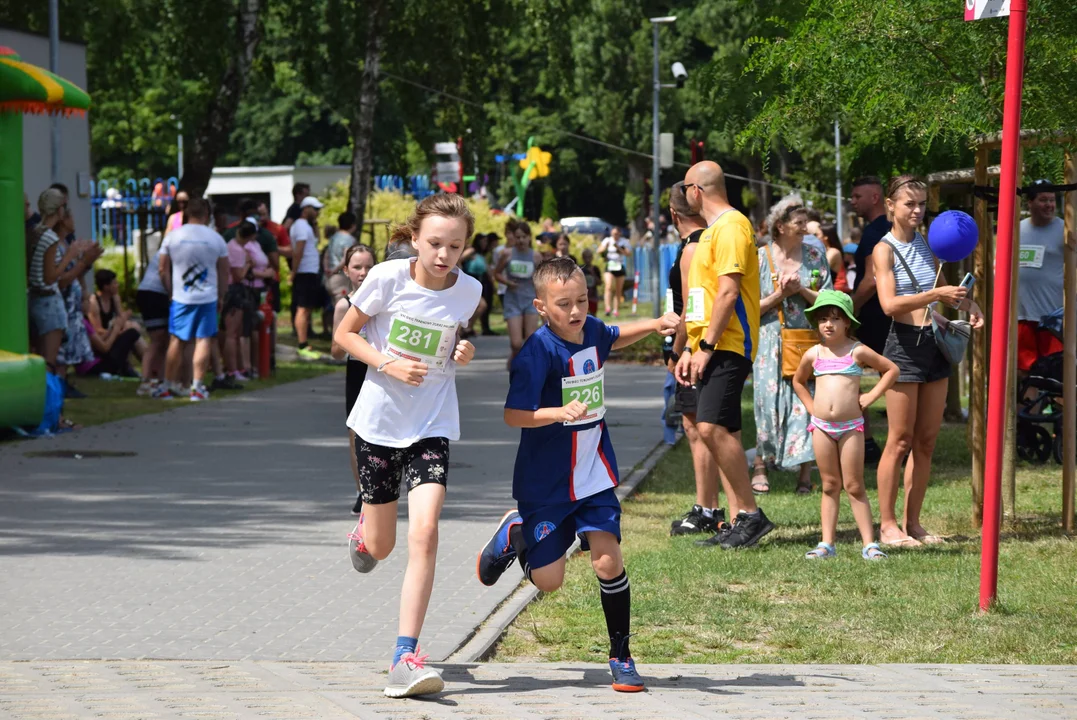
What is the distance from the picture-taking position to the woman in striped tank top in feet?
26.8

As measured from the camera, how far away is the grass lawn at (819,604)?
610cm

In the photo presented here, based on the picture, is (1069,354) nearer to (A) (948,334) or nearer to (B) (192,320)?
(A) (948,334)

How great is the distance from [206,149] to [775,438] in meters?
14.3

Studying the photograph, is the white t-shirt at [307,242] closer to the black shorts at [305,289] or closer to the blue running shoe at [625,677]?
the black shorts at [305,289]

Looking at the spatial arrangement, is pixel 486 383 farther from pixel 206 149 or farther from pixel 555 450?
pixel 555 450

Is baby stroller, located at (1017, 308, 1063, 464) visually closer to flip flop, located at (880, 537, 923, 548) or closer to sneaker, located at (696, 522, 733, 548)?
flip flop, located at (880, 537, 923, 548)

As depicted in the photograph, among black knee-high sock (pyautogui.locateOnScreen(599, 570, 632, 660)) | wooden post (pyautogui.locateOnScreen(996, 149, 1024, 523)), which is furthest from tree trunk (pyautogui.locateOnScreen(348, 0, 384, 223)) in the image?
black knee-high sock (pyautogui.locateOnScreen(599, 570, 632, 660))

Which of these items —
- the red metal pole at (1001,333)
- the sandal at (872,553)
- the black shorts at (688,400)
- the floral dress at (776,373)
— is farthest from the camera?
the floral dress at (776,373)

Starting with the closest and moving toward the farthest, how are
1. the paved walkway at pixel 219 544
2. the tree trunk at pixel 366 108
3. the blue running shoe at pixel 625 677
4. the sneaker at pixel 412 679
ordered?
the sneaker at pixel 412 679
the blue running shoe at pixel 625 677
the paved walkway at pixel 219 544
the tree trunk at pixel 366 108

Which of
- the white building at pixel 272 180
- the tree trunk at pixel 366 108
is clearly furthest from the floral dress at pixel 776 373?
the white building at pixel 272 180

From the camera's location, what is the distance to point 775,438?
10.5 m

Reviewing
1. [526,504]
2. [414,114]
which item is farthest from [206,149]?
[526,504]

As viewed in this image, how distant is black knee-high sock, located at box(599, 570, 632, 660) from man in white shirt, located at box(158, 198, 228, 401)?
1096 cm

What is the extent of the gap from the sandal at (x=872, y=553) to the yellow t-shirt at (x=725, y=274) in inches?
44.2
